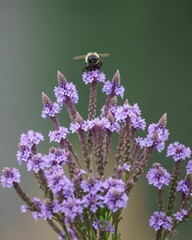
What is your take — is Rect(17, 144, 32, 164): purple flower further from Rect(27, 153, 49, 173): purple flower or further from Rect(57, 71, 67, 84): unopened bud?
Rect(57, 71, 67, 84): unopened bud

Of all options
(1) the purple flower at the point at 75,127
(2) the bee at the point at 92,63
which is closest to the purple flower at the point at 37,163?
(1) the purple flower at the point at 75,127

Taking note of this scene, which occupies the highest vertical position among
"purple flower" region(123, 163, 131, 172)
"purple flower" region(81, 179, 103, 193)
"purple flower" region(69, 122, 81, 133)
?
"purple flower" region(69, 122, 81, 133)

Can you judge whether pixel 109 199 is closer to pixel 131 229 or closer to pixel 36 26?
pixel 131 229

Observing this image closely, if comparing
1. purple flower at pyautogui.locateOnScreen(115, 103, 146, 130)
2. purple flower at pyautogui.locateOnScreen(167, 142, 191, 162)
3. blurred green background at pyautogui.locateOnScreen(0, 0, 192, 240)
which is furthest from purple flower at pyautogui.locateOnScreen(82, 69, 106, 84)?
blurred green background at pyautogui.locateOnScreen(0, 0, 192, 240)

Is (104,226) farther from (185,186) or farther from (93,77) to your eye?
(93,77)

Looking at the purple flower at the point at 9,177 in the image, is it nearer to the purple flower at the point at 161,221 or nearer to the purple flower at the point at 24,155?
the purple flower at the point at 24,155

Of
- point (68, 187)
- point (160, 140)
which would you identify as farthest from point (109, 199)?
point (160, 140)

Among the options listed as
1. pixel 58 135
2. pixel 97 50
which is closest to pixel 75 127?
pixel 58 135
